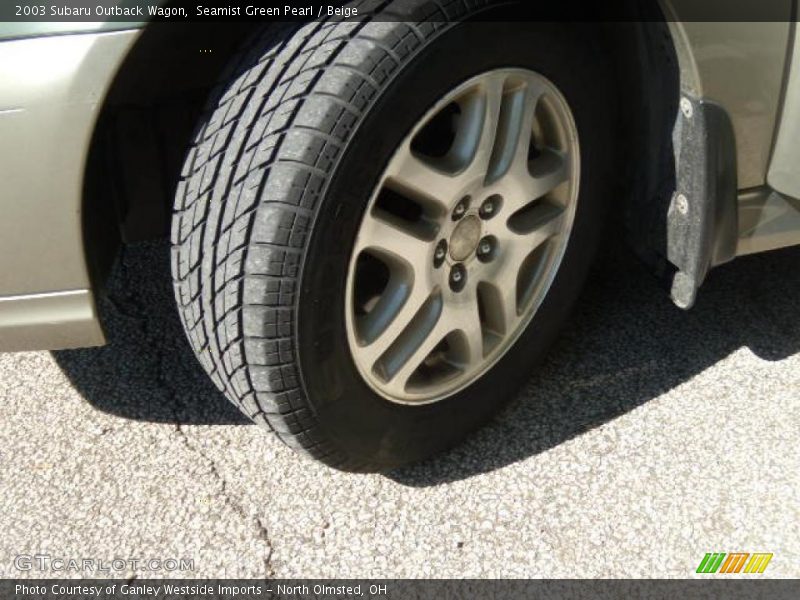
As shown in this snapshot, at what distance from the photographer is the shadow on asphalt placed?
7.68 ft

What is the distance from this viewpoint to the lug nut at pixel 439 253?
A: 201 cm

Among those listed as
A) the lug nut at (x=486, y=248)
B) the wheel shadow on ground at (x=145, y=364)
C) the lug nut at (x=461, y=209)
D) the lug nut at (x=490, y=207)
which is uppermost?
the lug nut at (x=461, y=209)

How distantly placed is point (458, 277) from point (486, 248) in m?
0.09

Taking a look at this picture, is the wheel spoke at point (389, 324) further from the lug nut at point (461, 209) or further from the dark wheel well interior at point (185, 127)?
the dark wheel well interior at point (185, 127)

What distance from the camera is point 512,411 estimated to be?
7.83 ft

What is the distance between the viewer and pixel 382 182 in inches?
71.6

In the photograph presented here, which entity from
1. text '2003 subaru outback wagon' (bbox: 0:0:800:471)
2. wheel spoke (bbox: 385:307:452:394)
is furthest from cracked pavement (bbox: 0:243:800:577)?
wheel spoke (bbox: 385:307:452:394)

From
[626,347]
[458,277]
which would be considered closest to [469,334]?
[458,277]

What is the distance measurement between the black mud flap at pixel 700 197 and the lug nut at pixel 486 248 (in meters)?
0.39

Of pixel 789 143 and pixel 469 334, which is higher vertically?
pixel 789 143

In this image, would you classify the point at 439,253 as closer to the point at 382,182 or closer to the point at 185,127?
the point at 382,182

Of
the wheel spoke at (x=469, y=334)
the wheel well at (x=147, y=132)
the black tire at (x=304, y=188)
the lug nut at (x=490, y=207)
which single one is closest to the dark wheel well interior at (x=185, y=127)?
the wheel well at (x=147, y=132)

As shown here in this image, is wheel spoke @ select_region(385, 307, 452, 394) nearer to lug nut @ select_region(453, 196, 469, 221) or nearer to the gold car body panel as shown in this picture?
lug nut @ select_region(453, 196, 469, 221)

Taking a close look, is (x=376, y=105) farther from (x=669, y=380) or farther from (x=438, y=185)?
(x=669, y=380)
